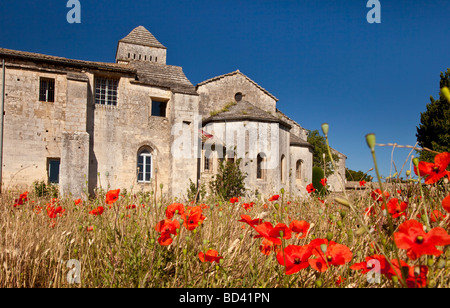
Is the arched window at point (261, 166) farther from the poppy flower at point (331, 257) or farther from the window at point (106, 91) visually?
the poppy flower at point (331, 257)

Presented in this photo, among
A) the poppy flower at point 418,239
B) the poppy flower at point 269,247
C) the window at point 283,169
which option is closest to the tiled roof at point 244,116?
the window at point 283,169

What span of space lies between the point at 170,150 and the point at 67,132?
5.19 m

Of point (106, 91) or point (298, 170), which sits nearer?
point (106, 91)

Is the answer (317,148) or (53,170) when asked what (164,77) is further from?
(317,148)

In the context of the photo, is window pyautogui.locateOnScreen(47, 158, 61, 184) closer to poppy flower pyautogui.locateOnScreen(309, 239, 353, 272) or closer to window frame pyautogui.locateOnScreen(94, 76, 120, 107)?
window frame pyautogui.locateOnScreen(94, 76, 120, 107)

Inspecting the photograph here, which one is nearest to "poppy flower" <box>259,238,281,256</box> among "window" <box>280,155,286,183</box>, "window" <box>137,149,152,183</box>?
"window" <box>137,149,152,183</box>

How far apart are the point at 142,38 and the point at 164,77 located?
44.2 feet

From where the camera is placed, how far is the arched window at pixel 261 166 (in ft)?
59.5

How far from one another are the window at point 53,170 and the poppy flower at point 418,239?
52.5 ft

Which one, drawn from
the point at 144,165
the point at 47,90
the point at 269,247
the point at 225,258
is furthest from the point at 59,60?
the point at 269,247

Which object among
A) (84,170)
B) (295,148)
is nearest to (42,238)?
(84,170)

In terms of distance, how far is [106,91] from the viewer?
15805mm

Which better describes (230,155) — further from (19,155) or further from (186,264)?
(186,264)
